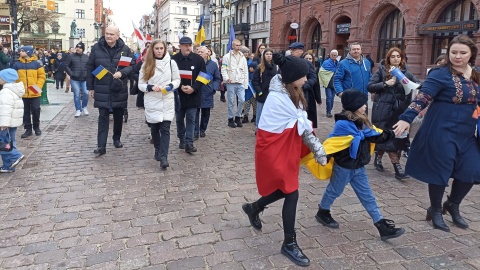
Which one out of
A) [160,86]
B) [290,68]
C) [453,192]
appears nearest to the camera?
[290,68]

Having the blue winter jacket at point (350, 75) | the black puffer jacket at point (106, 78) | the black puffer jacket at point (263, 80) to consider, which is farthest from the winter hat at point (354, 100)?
the black puffer jacket at point (263, 80)

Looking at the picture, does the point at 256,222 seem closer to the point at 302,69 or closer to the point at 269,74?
the point at 302,69

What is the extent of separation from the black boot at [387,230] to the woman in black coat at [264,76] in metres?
4.75

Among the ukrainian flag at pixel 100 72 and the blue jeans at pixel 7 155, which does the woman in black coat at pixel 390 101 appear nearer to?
the ukrainian flag at pixel 100 72

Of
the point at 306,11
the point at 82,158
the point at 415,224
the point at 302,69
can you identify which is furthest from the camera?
the point at 306,11

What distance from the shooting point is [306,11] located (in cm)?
3322

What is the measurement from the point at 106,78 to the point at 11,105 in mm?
1456

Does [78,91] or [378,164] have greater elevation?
[78,91]

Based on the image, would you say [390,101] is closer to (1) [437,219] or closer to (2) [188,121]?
(1) [437,219]

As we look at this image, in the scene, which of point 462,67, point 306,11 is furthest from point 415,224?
point 306,11

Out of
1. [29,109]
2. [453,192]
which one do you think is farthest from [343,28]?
[453,192]

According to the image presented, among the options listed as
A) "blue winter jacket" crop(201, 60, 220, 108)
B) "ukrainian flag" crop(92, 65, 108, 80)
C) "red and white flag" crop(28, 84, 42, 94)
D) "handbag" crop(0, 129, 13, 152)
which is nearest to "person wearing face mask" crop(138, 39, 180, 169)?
"ukrainian flag" crop(92, 65, 108, 80)

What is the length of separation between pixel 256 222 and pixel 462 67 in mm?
2475

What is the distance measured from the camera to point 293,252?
340cm
